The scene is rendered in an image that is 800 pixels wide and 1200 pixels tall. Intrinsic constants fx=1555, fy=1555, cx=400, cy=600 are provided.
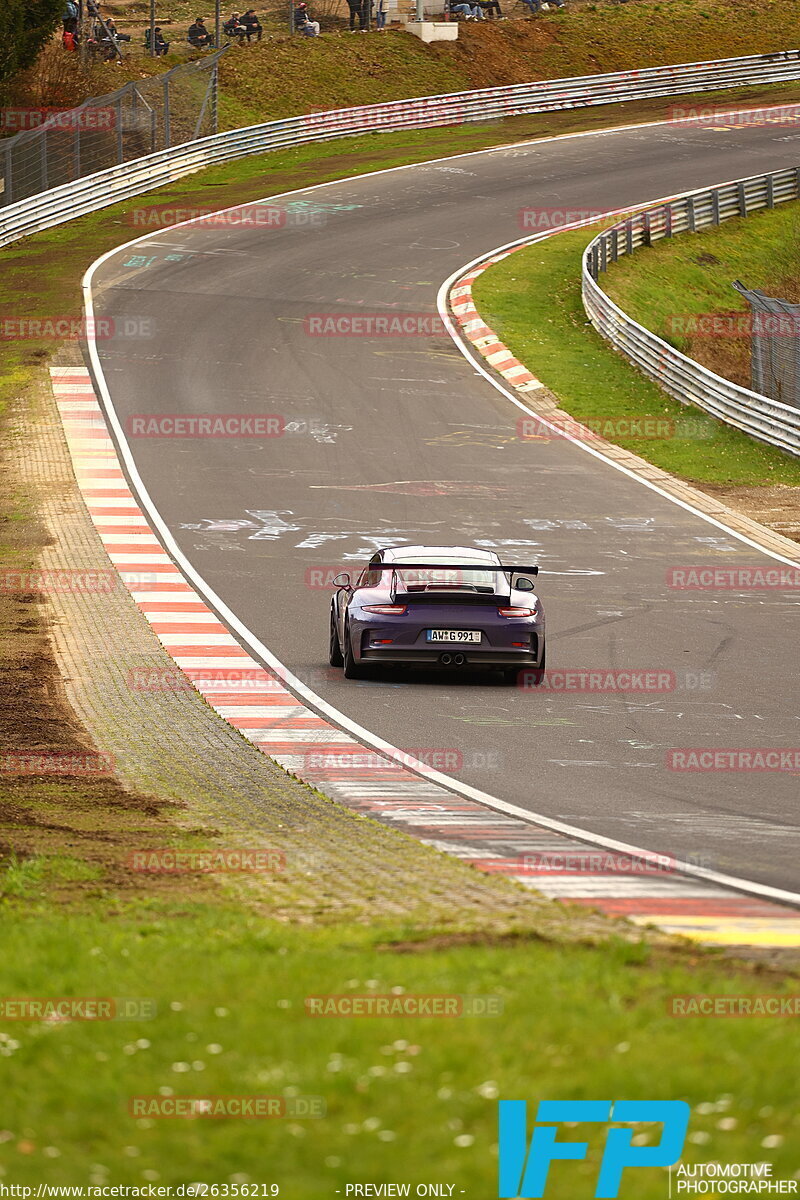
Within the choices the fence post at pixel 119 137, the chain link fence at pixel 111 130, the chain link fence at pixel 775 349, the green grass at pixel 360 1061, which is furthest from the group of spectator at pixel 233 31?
the green grass at pixel 360 1061

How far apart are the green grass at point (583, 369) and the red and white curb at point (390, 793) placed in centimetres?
1194

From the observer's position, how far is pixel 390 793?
1180 centimetres

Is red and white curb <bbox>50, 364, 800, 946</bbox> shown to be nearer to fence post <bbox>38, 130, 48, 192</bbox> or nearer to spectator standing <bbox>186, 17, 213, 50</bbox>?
fence post <bbox>38, 130, 48, 192</bbox>

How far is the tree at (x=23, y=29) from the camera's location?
46812 mm

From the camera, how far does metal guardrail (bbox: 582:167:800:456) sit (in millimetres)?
31562

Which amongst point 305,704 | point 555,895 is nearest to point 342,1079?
point 555,895

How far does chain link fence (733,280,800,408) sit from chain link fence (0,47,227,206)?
21.5m

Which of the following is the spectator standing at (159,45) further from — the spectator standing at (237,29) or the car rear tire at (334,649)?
the car rear tire at (334,649)

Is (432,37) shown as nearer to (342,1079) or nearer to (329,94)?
(329,94)

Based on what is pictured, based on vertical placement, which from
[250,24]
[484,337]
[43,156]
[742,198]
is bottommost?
[484,337]

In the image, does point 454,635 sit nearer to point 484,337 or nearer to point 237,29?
point 484,337

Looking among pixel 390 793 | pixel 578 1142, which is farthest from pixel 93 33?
pixel 578 1142

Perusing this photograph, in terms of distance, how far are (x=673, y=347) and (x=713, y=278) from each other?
748cm

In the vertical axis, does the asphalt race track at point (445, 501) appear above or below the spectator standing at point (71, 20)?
below
